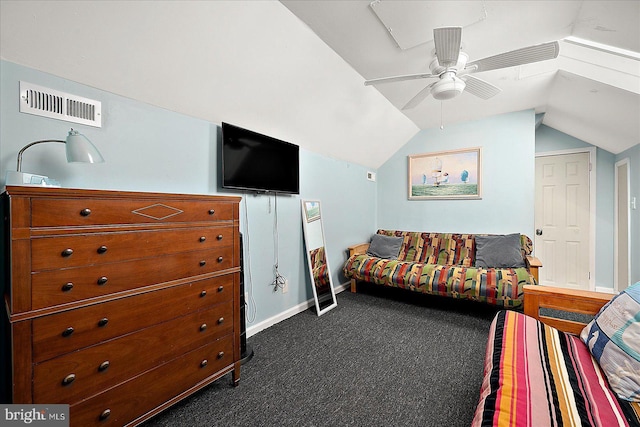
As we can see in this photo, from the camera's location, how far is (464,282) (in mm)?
2805

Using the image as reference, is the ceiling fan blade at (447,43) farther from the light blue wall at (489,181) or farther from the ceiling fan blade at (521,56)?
the light blue wall at (489,181)

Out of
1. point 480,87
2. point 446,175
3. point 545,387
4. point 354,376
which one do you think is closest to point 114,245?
point 354,376

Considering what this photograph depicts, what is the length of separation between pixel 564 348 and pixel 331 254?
2502 millimetres

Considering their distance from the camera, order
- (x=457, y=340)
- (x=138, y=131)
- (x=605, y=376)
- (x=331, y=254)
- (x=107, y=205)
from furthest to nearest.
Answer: (x=331, y=254)
(x=457, y=340)
(x=138, y=131)
(x=107, y=205)
(x=605, y=376)

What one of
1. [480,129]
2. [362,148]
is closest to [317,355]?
[362,148]

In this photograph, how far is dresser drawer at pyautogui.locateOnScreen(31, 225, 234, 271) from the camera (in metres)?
1.06

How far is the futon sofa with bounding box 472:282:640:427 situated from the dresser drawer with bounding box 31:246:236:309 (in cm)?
152

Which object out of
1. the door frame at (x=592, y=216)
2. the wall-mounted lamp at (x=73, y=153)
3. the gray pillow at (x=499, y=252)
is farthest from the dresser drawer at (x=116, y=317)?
the door frame at (x=592, y=216)

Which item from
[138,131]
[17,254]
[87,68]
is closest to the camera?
[17,254]

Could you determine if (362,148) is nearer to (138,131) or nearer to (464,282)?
(464,282)

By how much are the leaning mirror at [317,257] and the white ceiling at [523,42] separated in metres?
1.57

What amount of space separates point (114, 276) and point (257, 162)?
4.72 ft

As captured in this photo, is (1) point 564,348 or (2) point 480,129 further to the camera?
(2) point 480,129

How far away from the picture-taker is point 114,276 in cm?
125
